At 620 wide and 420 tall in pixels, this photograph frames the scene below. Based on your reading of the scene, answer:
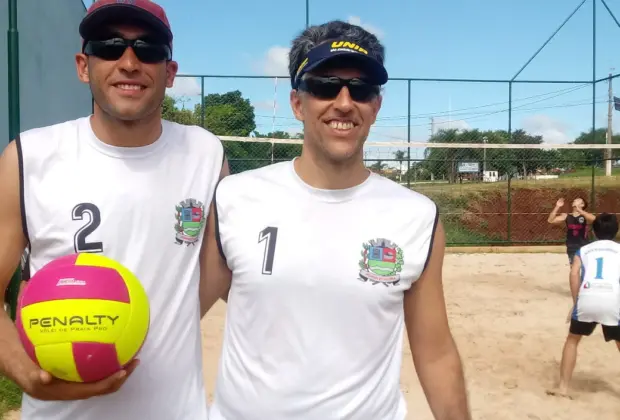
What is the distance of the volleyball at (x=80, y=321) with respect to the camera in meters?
1.43

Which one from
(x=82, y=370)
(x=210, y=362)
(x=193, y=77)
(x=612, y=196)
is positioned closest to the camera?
(x=82, y=370)

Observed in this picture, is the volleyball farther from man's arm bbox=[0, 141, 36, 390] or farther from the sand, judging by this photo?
the sand

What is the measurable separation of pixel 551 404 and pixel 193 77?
10.8 m

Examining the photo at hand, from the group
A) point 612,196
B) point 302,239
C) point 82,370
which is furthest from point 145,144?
point 612,196

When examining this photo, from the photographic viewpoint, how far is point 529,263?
39.5ft

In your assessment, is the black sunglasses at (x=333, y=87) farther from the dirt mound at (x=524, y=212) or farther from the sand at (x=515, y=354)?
the dirt mound at (x=524, y=212)

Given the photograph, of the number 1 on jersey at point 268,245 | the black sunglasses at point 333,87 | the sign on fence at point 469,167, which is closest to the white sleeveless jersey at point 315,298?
the number 1 on jersey at point 268,245

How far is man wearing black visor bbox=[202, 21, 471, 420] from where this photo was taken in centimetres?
160

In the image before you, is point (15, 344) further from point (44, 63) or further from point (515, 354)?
point (44, 63)

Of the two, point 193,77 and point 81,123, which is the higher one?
point 193,77

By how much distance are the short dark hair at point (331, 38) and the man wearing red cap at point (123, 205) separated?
431 millimetres

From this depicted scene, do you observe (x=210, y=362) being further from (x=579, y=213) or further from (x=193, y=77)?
(x=193, y=77)

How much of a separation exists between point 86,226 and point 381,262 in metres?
0.91

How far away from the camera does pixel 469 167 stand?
1591 cm
